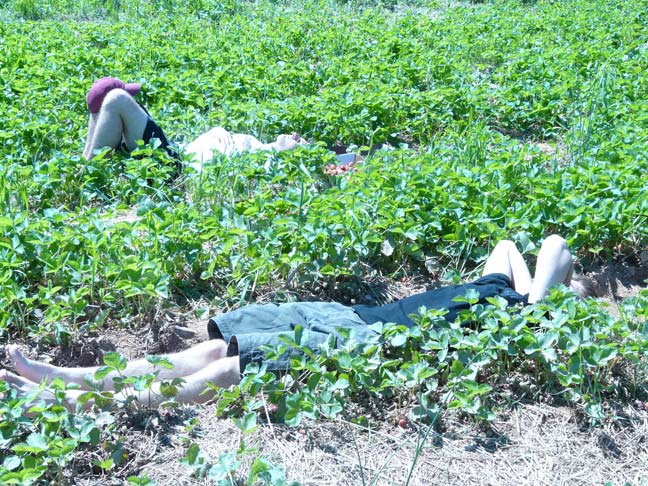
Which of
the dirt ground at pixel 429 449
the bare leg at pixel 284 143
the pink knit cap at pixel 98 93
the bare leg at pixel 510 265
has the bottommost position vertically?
the dirt ground at pixel 429 449

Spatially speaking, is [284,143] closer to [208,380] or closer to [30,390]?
[208,380]

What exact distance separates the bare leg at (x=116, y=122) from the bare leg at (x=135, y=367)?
2279mm

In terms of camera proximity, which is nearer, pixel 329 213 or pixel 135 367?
pixel 135 367

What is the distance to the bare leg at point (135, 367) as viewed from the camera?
333 cm

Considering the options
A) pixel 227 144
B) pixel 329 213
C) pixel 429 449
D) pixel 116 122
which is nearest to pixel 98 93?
pixel 116 122

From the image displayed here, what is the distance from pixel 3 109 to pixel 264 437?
374 cm

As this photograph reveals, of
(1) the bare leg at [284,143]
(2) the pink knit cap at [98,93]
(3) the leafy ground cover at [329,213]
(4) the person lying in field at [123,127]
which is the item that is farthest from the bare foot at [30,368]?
(1) the bare leg at [284,143]

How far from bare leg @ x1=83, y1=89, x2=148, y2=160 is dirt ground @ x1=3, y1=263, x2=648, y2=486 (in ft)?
8.45

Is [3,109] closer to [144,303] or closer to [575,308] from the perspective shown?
[144,303]

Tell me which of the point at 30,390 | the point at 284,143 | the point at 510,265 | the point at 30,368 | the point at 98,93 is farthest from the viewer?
the point at 284,143

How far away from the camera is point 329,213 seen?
4504mm

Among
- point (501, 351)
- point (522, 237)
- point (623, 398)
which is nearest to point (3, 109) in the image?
point (522, 237)

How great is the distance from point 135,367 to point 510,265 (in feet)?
6.63

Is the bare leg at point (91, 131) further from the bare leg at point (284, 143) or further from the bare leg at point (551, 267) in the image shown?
the bare leg at point (551, 267)
